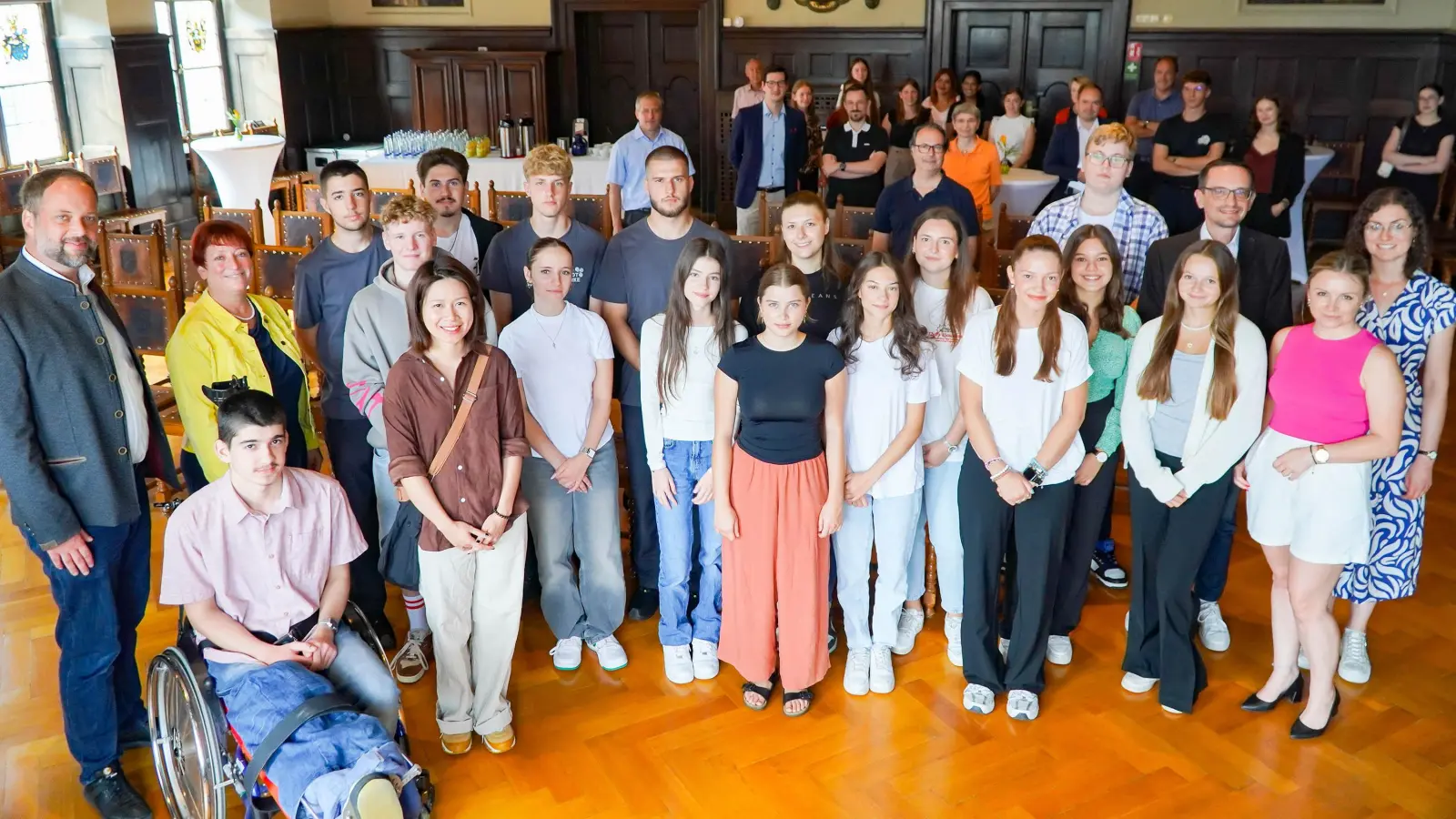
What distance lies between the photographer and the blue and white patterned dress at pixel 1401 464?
11.4 ft

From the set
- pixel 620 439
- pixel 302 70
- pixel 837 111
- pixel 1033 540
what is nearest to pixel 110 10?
pixel 302 70

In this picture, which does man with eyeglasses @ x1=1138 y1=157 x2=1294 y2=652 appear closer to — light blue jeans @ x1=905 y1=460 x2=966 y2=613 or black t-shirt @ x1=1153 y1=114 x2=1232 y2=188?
light blue jeans @ x1=905 y1=460 x2=966 y2=613

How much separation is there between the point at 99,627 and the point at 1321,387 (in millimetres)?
3438

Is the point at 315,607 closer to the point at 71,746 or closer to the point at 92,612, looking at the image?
the point at 92,612

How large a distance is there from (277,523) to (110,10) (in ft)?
25.9

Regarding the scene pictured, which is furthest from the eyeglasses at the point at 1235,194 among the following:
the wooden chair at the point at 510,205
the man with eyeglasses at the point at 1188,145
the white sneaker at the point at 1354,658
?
the wooden chair at the point at 510,205

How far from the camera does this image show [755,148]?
8.38 metres

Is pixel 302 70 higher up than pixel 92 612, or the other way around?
pixel 302 70

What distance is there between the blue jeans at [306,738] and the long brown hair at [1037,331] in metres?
1.96

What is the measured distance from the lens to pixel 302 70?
1168cm

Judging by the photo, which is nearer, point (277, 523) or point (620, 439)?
point (277, 523)

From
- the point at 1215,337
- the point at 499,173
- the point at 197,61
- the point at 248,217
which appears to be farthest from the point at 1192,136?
the point at 197,61

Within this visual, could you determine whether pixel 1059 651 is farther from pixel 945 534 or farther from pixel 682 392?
pixel 682 392

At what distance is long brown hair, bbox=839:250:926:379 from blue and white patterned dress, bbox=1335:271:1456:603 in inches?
55.0
